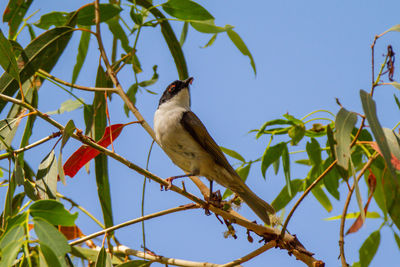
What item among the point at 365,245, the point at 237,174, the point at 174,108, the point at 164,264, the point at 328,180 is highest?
the point at 174,108

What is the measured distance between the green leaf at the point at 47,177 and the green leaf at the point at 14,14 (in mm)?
1267

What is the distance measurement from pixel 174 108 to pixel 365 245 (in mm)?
1943

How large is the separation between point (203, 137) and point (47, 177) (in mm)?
1403

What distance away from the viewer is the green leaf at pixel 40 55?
310 centimetres

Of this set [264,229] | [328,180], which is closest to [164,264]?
[264,229]

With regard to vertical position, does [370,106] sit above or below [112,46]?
below

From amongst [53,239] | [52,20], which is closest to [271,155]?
[53,239]

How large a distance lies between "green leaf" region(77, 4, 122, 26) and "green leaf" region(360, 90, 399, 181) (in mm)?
2071

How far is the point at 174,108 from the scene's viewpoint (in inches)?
173

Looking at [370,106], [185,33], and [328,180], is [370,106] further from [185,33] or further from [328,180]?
[185,33]

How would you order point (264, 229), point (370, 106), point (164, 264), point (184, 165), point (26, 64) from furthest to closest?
point (184, 165) < point (26, 64) < point (164, 264) < point (264, 229) < point (370, 106)

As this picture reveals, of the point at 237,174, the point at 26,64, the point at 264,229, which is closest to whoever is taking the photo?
the point at 264,229

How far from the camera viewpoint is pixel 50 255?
6.14ft

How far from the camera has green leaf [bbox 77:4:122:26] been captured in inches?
139
